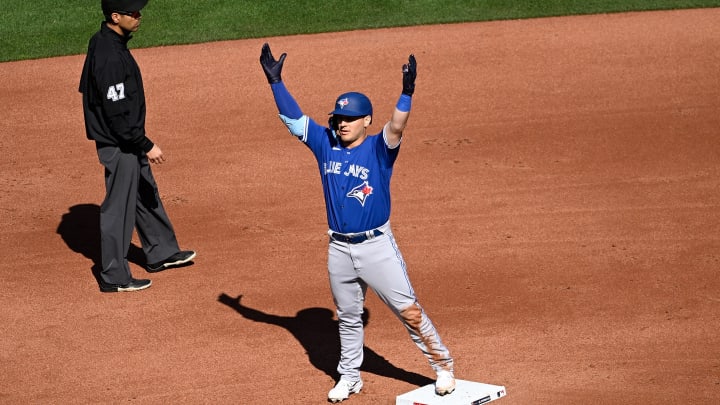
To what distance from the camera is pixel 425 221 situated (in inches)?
407

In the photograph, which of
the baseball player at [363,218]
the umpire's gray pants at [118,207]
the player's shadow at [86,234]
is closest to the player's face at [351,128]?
the baseball player at [363,218]

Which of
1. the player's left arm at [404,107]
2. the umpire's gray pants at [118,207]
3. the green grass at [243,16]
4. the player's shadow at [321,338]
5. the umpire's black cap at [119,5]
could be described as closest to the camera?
the player's left arm at [404,107]

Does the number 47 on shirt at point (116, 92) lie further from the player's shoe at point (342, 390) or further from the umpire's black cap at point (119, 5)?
the player's shoe at point (342, 390)

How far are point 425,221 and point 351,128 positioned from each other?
128 inches

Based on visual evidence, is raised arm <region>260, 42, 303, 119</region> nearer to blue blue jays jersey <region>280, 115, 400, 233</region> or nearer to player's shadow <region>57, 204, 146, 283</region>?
blue blue jays jersey <region>280, 115, 400, 233</region>

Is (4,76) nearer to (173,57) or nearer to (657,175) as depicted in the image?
(173,57)

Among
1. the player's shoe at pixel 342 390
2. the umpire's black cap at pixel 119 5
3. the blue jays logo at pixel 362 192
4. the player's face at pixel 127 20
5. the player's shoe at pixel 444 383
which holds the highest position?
the umpire's black cap at pixel 119 5

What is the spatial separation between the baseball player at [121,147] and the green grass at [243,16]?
18.1 feet

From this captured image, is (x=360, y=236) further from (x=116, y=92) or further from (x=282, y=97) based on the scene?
(x=116, y=92)

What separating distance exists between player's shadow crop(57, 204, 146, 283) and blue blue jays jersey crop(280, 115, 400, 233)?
314 cm

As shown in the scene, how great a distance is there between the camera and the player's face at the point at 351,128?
7.23 meters

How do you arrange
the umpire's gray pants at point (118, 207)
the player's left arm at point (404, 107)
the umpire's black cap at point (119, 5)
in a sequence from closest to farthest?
the player's left arm at point (404, 107) < the umpire's black cap at point (119, 5) < the umpire's gray pants at point (118, 207)

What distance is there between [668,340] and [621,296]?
73 centimetres

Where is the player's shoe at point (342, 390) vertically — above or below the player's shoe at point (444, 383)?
below
